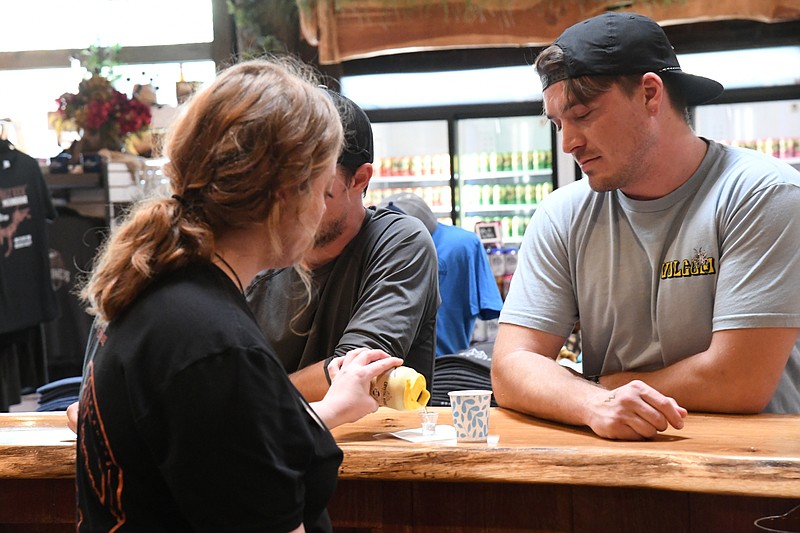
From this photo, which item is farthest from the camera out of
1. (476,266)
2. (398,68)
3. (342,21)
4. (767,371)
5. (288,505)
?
(398,68)

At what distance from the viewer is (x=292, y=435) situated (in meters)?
1.09

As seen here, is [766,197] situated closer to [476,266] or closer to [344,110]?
[344,110]

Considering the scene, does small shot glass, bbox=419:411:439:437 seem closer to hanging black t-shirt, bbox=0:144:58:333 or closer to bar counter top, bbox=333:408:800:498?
bar counter top, bbox=333:408:800:498

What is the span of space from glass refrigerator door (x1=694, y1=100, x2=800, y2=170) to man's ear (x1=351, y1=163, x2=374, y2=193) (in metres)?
5.78

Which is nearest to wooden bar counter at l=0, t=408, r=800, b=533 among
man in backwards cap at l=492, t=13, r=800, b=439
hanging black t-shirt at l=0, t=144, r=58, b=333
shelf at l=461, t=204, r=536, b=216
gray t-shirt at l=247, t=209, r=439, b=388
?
man in backwards cap at l=492, t=13, r=800, b=439

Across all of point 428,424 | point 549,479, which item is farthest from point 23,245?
point 549,479

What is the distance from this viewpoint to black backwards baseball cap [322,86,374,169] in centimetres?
233

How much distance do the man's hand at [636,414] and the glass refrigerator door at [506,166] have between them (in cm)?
631

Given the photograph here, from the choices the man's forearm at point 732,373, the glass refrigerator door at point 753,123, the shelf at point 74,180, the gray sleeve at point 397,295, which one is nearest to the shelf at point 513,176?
the glass refrigerator door at point 753,123

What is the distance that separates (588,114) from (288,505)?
1.35 meters

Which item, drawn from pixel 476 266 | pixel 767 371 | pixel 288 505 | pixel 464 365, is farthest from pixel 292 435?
→ pixel 476 266

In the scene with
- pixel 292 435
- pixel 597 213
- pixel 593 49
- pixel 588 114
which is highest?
pixel 593 49

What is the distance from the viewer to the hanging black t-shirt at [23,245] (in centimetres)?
543

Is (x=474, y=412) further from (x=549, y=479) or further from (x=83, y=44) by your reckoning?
(x=83, y=44)
